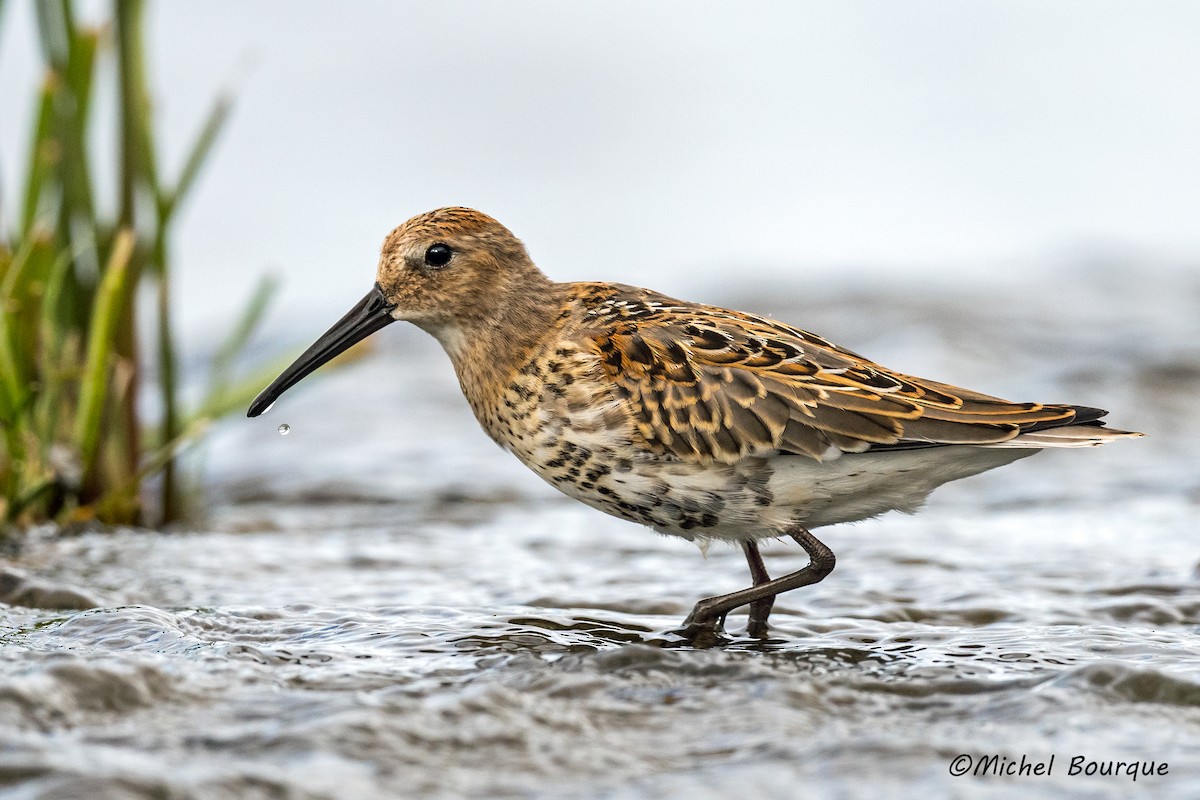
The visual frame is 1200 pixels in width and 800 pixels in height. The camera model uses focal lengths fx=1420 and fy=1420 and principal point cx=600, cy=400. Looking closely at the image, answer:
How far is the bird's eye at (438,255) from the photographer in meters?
5.84

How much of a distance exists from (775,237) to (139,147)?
9815 millimetres

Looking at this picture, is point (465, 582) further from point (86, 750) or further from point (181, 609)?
point (86, 750)

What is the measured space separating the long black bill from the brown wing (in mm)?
969

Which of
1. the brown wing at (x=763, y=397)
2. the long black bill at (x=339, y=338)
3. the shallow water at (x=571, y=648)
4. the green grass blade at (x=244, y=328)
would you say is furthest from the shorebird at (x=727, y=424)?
the green grass blade at (x=244, y=328)

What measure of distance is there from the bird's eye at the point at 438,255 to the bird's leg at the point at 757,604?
1.69m

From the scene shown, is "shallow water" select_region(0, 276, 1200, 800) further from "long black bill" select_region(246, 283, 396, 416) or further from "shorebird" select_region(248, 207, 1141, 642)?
"long black bill" select_region(246, 283, 396, 416)

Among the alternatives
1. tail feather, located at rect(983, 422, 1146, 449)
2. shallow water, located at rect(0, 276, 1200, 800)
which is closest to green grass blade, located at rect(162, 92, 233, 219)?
shallow water, located at rect(0, 276, 1200, 800)

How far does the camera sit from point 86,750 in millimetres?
3705

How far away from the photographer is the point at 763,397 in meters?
5.30

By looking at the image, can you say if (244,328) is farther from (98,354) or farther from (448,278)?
(448,278)

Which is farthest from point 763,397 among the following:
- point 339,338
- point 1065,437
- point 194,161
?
point 194,161

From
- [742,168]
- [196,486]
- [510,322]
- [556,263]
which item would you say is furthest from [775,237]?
[510,322]

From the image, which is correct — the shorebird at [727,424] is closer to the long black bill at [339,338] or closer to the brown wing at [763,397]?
the brown wing at [763,397]

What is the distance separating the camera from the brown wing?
5223mm
